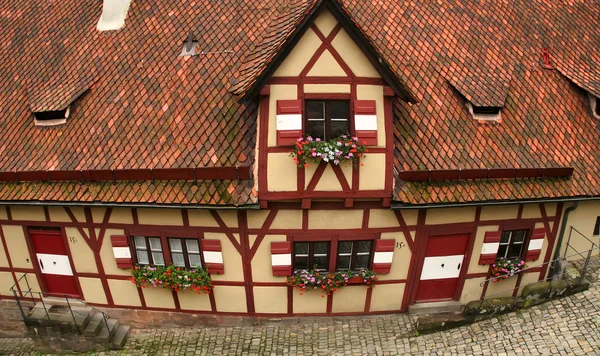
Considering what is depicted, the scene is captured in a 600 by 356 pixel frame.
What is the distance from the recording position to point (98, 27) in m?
9.46

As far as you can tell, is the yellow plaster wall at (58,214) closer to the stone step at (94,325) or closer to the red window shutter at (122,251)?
the red window shutter at (122,251)

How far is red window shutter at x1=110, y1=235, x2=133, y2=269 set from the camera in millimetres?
8555

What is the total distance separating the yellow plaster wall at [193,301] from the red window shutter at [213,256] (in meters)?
0.79

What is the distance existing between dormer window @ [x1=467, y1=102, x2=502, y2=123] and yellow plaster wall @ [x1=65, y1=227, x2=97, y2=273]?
8.31m

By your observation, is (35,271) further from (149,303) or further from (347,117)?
(347,117)

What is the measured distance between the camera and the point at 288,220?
810cm

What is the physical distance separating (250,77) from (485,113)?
15.8 ft

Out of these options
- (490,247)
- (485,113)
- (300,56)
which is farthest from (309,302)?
(485,113)

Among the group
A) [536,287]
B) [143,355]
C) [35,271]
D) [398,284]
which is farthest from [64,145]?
[536,287]

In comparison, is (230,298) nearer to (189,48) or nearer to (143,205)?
(143,205)

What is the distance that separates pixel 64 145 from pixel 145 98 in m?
1.86

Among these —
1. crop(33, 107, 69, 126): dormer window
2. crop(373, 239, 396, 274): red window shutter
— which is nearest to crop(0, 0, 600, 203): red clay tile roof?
crop(33, 107, 69, 126): dormer window

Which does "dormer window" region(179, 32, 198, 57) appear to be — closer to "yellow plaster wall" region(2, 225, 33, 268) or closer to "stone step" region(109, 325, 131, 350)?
"yellow plaster wall" region(2, 225, 33, 268)

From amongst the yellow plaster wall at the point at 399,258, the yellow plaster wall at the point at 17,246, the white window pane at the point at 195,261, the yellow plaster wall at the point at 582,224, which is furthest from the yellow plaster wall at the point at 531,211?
the yellow plaster wall at the point at 17,246
